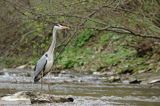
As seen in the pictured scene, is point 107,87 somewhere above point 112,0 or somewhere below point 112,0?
below

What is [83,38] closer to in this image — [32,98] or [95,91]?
[95,91]

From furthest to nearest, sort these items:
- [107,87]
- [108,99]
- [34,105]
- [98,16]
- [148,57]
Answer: [148,57] → [107,87] → [98,16] → [108,99] → [34,105]

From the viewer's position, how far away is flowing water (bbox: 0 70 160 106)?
12367 mm

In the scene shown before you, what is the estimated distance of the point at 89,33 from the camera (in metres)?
28.7

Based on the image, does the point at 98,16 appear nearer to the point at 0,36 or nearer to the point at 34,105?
the point at 34,105

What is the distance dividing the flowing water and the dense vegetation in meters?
1.18

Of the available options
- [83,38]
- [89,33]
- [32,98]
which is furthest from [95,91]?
[89,33]

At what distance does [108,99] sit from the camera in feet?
43.1

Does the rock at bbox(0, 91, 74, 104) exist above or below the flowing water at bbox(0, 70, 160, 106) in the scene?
above

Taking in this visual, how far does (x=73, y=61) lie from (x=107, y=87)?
9.17 m

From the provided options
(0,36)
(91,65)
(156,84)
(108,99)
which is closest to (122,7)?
(108,99)

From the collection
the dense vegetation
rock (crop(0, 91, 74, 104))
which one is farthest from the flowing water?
the dense vegetation

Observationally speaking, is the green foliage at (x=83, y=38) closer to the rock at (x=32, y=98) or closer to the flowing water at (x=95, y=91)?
the flowing water at (x=95, y=91)

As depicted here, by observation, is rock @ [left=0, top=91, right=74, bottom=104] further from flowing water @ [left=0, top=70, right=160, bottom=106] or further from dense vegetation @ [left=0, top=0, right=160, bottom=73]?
dense vegetation @ [left=0, top=0, right=160, bottom=73]
